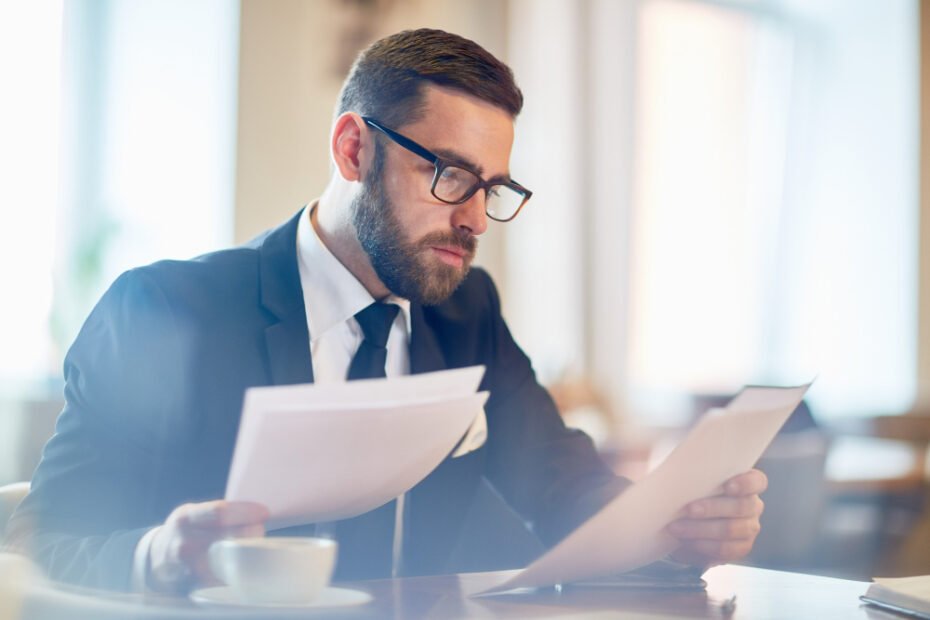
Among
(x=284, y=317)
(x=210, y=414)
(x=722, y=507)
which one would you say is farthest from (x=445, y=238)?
(x=722, y=507)

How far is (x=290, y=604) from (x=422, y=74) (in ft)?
3.00

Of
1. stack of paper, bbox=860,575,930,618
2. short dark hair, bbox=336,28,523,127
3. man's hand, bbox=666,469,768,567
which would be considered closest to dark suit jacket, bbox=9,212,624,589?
short dark hair, bbox=336,28,523,127

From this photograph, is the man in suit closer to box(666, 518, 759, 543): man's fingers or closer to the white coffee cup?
box(666, 518, 759, 543): man's fingers

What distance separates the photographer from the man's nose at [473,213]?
1484mm

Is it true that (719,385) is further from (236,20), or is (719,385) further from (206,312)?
(206,312)

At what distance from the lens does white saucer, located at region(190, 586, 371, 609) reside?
2.62 feet

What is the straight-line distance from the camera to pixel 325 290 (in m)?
1.50

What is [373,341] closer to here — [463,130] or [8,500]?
[463,130]

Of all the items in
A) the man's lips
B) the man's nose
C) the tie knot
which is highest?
the man's nose

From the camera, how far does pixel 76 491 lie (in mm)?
1126

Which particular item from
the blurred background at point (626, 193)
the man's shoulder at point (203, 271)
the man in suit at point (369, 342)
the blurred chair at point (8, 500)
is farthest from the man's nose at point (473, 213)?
the blurred background at point (626, 193)

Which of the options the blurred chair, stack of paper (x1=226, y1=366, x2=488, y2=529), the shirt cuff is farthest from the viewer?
the blurred chair

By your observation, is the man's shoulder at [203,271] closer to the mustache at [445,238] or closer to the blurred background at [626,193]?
the mustache at [445,238]

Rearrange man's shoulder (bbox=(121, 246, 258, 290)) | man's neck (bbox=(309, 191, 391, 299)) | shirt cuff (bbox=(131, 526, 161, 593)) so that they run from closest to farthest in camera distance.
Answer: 1. shirt cuff (bbox=(131, 526, 161, 593))
2. man's shoulder (bbox=(121, 246, 258, 290))
3. man's neck (bbox=(309, 191, 391, 299))
